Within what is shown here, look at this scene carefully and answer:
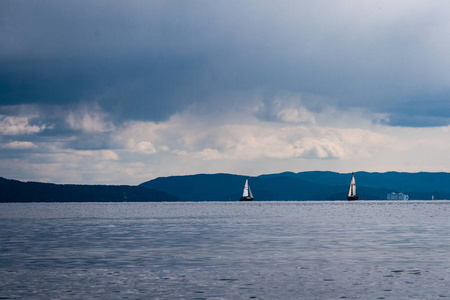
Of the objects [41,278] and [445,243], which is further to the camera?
[445,243]

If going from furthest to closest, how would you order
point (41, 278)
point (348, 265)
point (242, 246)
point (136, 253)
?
point (242, 246) → point (136, 253) → point (348, 265) → point (41, 278)

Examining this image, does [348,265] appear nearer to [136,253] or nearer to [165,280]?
[165,280]

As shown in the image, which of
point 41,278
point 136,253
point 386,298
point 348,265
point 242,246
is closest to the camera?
point 386,298

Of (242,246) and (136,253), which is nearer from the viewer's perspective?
(136,253)

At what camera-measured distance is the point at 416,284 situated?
97.7ft

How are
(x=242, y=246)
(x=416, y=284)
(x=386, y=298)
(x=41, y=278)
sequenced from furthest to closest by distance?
(x=242, y=246) → (x=41, y=278) → (x=416, y=284) → (x=386, y=298)

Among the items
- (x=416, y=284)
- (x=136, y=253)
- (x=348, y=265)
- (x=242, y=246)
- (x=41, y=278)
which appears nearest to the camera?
(x=416, y=284)

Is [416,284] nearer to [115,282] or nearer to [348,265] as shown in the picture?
[348,265]

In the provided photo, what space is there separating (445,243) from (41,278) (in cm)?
3757

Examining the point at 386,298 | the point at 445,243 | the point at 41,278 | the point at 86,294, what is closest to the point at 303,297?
the point at 386,298

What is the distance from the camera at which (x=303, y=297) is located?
26.4 metres

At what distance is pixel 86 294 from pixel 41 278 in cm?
613

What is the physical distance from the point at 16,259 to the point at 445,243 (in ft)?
122

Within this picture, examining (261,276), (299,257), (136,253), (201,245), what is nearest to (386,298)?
(261,276)
